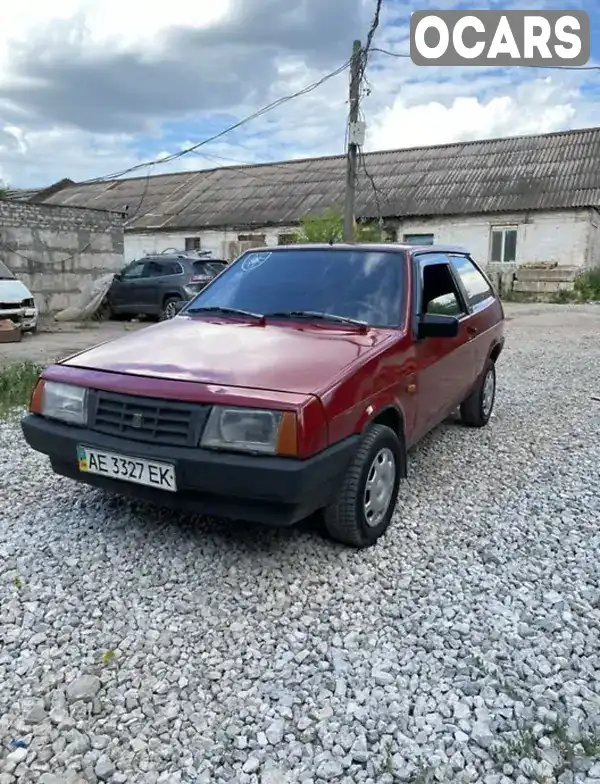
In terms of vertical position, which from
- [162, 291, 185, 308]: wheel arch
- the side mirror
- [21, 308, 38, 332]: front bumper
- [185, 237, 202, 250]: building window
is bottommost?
[21, 308, 38, 332]: front bumper

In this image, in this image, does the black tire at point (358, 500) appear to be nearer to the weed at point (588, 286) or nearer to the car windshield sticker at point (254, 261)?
the car windshield sticker at point (254, 261)

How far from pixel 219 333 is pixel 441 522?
5.34ft

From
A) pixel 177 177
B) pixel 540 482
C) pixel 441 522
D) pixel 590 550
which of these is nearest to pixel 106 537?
pixel 441 522

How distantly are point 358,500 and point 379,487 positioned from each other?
0.93 feet

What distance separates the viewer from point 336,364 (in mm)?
2969

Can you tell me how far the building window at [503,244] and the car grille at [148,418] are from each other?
21560 millimetres

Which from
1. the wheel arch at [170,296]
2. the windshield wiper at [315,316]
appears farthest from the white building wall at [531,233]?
the windshield wiper at [315,316]

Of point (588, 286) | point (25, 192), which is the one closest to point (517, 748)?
point (588, 286)

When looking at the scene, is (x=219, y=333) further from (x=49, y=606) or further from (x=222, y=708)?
(x=222, y=708)

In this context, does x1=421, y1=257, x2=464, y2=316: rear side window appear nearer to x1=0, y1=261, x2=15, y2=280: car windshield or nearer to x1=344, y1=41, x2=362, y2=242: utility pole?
x1=0, y1=261, x2=15, y2=280: car windshield

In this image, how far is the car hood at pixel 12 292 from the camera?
37.2ft

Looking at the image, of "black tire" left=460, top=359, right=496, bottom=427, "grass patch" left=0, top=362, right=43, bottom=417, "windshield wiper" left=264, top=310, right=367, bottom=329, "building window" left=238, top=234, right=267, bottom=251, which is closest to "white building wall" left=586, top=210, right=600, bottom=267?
"building window" left=238, top=234, right=267, bottom=251

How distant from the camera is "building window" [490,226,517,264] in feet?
73.1

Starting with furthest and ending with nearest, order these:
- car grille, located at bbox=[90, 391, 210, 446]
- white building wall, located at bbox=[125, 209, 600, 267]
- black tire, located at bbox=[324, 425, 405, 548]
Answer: white building wall, located at bbox=[125, 209, 600, 267], black tire, located at bbox=[324, 425, 405, 548], car grille, located at bbox=[90, 391, 210, 446]
